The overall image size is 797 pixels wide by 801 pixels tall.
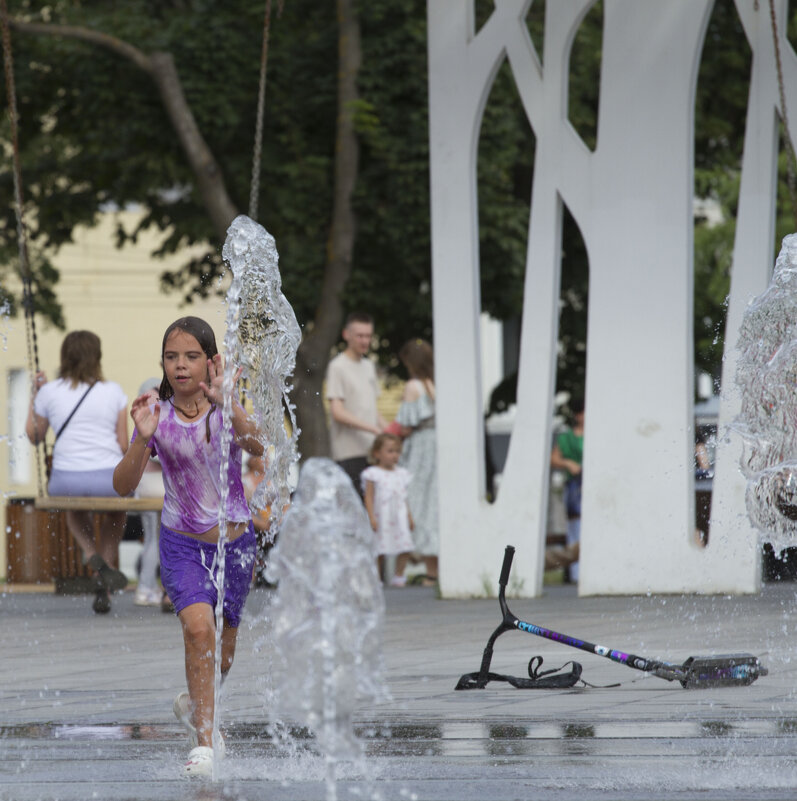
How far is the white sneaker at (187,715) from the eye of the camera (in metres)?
5.54

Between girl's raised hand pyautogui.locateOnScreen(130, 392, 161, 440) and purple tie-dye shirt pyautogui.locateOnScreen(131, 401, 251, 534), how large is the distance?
88 mm

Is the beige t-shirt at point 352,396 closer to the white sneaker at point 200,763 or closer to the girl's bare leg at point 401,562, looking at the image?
the girl's bare leg at point 401,562

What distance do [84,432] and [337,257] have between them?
7626 millimetres

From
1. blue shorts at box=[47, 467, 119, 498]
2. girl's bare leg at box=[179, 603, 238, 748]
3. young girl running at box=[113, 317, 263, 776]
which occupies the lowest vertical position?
girl's bare leg at box=[179, 603, 238, 748]

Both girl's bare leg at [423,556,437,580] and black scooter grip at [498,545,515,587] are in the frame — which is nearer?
black scooter grip at [498,545,515,587]

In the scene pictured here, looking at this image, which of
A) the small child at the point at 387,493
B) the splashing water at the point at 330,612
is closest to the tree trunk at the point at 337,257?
the small child at the point at 387,493

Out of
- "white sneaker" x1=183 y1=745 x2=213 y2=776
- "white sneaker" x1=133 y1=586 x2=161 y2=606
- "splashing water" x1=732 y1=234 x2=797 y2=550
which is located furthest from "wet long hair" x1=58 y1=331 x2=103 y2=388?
"white sneaker" x1=183 y1=745 x2=213 y2=776

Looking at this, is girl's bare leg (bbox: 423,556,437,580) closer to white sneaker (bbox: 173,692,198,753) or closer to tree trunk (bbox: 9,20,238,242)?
tree trunk (bbox: 9,20,238,242)

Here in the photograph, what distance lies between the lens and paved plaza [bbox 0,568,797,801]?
5.02m

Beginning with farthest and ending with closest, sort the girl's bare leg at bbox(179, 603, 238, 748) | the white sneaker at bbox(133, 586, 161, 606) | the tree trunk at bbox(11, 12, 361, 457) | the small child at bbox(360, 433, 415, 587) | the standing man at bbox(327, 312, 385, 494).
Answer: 1. the tree trunk at bbox(11, 12, 361, 457)
2. the small child at bbox(360, 433, 415, 587)
3. the standing man at bbox(327, 312, 385, 494)
4. the white sneaker at bbox(133, 586, 161, 606)
5. the girl's bare leg at bbox(179, 603, 238, 748)

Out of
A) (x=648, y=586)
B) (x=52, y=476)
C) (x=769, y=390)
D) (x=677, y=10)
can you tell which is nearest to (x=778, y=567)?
(x=648, y=586)

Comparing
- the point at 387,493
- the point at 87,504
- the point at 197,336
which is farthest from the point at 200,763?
the point at 387,493

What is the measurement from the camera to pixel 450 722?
21.1 feet

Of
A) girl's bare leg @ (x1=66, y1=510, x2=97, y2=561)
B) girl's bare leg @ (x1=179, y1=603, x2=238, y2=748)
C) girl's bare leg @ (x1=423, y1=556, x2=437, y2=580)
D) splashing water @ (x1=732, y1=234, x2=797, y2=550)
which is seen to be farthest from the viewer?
girl's bare leg @ (x1=423, y1=556, x2=437, y2=580)
